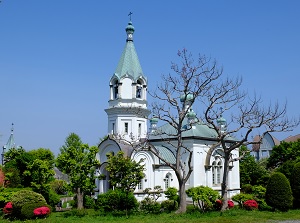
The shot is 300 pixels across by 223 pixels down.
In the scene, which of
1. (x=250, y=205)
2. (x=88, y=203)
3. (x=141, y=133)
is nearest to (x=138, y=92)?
(x=141, y=133)

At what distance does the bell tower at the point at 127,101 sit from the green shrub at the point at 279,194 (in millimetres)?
14799

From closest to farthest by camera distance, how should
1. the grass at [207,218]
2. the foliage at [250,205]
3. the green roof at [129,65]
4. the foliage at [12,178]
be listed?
the grass at [207,218] → the foliage at [250,205] → the foliage at [12,178] → the green roof at [129,65]

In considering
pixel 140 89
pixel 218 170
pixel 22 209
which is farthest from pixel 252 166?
pixel 22 209

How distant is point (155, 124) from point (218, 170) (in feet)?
26.1

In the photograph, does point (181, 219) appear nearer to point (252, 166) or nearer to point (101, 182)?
point (101, 182)

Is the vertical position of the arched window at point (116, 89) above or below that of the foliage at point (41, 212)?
above

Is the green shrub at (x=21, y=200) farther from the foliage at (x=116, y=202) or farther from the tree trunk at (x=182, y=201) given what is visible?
the tree trunk at (x=182, y=201)

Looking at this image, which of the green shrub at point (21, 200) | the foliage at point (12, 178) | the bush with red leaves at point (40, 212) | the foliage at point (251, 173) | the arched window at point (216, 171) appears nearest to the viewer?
the bush with red leaves at point (40, 212)

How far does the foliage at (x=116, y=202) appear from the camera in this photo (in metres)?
24.7

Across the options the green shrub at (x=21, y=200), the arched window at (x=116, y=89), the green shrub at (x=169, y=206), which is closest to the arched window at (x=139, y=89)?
the arched window at (x=116, y=89)

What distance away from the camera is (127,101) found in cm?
3450

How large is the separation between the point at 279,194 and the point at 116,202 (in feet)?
34.9

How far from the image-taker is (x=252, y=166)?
43.0 metres

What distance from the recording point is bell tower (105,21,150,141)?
34.3m
